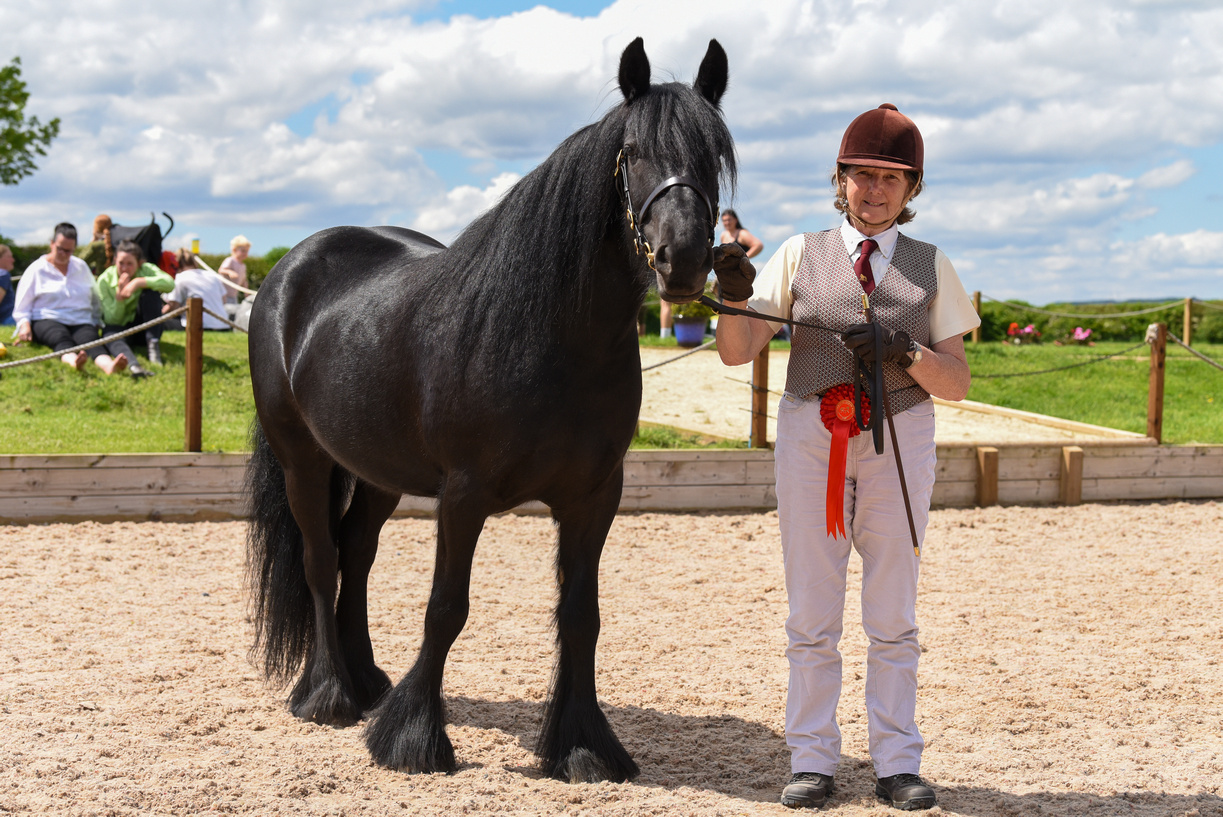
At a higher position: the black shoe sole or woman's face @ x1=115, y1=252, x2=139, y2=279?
woman's face @ x1=115, y1=252, x2=139, y2=279

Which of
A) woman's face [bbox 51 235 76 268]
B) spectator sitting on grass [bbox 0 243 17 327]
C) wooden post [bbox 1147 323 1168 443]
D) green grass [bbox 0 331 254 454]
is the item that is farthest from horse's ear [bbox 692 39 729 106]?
spectator sitting on grass [bbox 0 243 17 327]

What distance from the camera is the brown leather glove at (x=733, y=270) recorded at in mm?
2408

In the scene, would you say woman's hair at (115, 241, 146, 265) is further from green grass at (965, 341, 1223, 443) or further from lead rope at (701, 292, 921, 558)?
lead rope at (701, 292, 921, 558)

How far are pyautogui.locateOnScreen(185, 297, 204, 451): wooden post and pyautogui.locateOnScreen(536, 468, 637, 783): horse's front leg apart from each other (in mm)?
4233

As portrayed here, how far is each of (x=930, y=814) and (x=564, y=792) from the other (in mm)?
970

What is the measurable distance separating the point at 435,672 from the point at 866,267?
1675 mm

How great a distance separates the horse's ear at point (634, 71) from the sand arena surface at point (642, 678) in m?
1.84

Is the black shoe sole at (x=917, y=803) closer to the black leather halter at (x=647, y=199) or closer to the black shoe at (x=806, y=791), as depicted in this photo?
the black shoe at (x=806, y=791)

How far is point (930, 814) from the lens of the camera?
8.70 ft

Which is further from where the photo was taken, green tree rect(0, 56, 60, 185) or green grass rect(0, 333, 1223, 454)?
green tree rect(0, 56, 60, 185)

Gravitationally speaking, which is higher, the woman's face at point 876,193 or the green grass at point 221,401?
the woman's face at point 876,193

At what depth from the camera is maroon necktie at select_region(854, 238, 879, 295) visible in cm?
273

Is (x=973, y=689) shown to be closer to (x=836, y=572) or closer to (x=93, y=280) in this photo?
(x=836, y=572)

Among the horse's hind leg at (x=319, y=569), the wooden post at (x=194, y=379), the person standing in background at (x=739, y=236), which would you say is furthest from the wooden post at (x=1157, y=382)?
the wooden post at (x=194, y=379)
